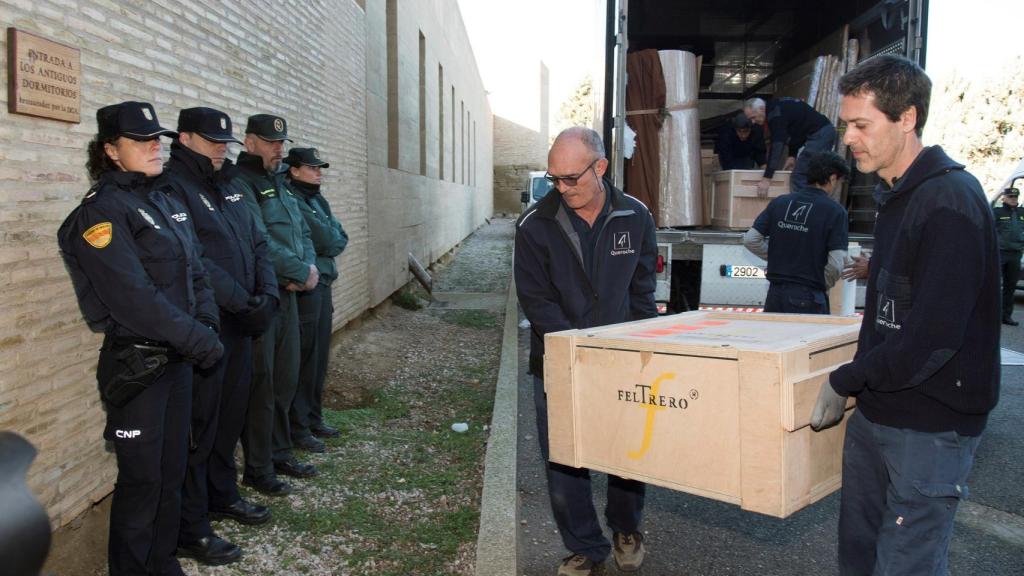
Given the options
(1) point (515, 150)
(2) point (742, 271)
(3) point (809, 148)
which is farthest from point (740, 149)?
(1) point (515, 150)

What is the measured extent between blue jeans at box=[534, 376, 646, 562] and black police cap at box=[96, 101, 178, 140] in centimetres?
190

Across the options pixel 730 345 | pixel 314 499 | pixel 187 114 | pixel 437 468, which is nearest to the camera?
pixel 730 345

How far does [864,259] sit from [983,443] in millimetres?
2170

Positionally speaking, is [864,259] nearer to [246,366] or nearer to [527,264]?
[527,264]

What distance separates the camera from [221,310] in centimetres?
368

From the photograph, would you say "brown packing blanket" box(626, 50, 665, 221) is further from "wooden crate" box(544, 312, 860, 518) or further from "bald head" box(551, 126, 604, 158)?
"wooden crate" box(544, 312, 860, 518)

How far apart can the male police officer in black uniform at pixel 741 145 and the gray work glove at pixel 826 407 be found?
18.3 feet

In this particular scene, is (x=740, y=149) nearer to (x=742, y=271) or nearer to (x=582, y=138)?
(x=742, y=271)

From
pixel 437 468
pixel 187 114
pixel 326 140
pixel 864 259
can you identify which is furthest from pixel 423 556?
pixel 326 140

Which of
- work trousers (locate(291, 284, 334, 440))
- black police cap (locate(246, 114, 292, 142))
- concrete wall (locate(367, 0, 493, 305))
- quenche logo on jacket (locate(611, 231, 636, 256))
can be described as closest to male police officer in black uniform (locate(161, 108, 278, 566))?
black police cap (locate(246, 114, 292, 142))

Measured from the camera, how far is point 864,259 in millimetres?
4148

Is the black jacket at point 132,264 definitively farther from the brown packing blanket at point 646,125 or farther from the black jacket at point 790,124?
the black jacket at point 790,124

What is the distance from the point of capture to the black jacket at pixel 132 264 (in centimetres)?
280

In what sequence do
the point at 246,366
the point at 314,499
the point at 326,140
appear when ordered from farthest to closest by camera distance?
the point at 326,140 < the point at 314,499 < the point at 246,366
